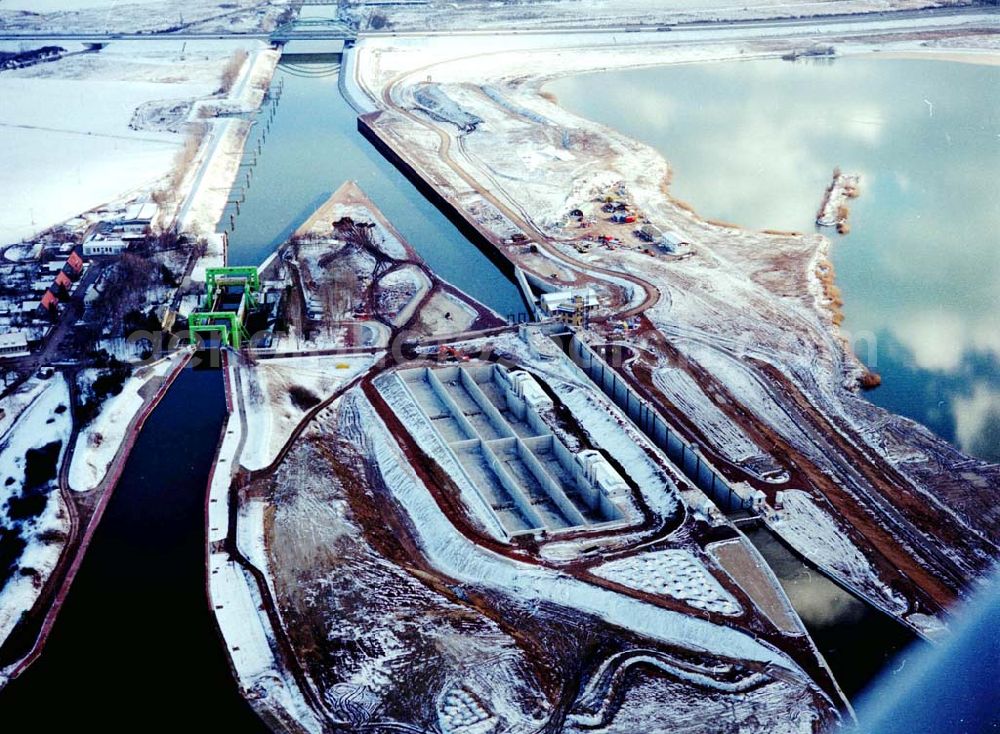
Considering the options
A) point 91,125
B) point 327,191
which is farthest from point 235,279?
point 91,125

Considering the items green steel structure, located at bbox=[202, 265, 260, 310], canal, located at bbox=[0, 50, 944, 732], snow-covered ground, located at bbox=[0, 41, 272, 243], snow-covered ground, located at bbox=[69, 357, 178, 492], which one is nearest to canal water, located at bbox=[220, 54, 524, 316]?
green steel structure, located at bbox=[202, 265, 260, 310]

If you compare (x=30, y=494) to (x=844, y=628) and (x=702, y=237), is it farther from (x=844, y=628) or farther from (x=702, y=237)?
(x=702, y=237)

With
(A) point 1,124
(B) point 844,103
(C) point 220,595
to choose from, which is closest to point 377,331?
(C) point 220,595

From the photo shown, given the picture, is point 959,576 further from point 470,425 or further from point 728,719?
point 470,425

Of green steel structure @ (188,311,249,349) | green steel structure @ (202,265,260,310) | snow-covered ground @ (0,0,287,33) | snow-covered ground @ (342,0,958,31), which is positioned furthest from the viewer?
snow-covered ground @ (342,0,958,31)

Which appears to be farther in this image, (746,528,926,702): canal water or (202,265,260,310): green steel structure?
(202,265,260,310): green steel structure

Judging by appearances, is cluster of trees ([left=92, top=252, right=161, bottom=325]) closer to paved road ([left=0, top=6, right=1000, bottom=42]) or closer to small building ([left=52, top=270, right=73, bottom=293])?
small building ([left=52, top=270, right=73, bottom=293])

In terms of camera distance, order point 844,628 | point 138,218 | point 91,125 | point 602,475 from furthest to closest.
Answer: point 91,125 → point 138,218 → point 602,475 → point 844,628
